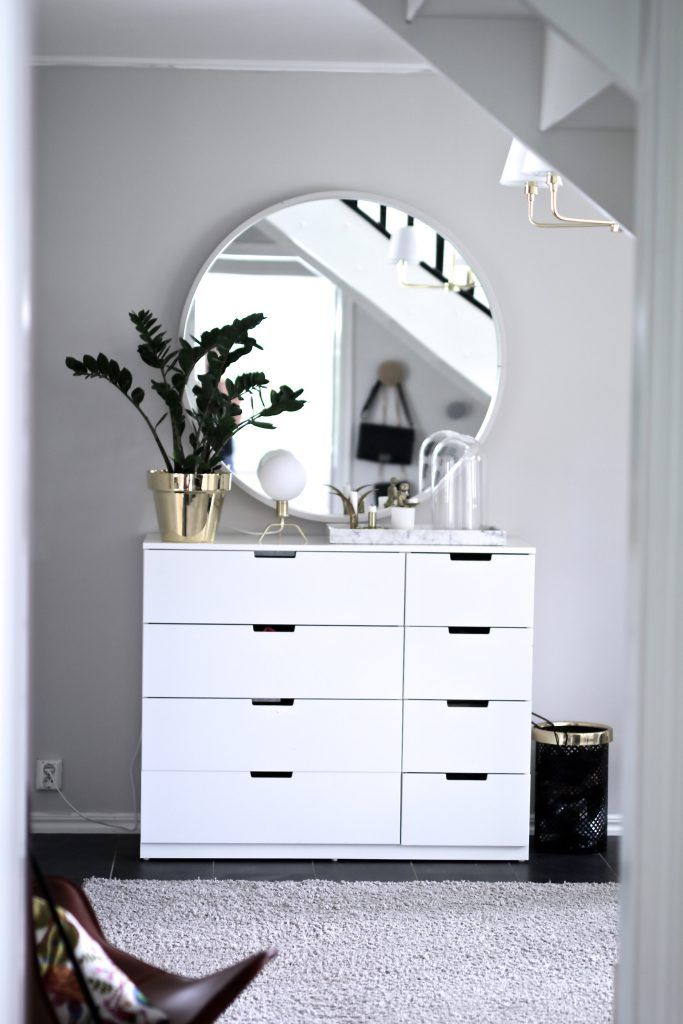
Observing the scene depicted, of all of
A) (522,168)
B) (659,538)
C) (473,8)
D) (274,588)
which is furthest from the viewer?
(274,588)

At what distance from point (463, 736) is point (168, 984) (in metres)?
1.68

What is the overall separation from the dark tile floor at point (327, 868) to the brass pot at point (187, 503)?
97 cm

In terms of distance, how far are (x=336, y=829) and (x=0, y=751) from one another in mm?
2455

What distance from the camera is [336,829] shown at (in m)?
3.44

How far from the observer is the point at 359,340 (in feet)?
12.4

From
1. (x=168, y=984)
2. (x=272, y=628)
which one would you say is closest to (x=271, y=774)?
(x=272, y=628)

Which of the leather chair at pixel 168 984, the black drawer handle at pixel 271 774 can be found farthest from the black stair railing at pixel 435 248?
the leather chair at pixel 168 984

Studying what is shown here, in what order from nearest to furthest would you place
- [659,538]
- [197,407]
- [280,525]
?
[659,538]
[197,407]
[280,525]

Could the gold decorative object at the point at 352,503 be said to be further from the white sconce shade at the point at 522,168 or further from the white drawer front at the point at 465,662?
the white sconce shade at the point at 522,168

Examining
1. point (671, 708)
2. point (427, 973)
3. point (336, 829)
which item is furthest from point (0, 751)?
point (336, 829)

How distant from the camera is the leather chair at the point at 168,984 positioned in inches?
63.3

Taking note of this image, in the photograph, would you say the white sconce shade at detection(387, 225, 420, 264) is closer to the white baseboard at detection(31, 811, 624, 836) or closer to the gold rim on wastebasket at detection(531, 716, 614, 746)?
the gold rim on wastebasket at detection(531, 716, 614, 746)

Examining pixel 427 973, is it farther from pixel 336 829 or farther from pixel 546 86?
pixel 546 86

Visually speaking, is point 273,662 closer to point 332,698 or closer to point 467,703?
point 332,698
